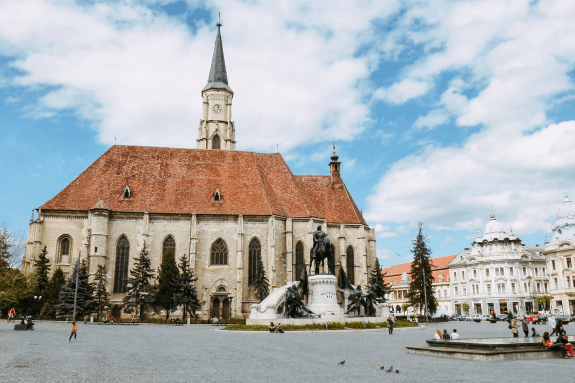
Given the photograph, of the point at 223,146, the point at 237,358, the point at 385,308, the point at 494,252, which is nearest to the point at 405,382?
the point at 237,358

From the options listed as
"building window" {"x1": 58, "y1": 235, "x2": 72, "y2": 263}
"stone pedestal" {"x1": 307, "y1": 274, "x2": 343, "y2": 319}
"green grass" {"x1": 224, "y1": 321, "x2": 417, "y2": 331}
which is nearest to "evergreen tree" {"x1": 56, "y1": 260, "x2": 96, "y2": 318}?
"building window" {"x1": 58, "y1": 235, "x2": 72, "y2": 263}

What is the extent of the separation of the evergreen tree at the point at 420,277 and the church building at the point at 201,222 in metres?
5.11

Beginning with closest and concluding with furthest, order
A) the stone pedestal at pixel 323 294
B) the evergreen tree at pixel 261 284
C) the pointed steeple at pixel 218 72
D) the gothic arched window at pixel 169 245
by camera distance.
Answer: the stone pedestal at pixel 323 294 → the evergreen tree at pixel 261 284 → the gothic arched window at pixel 169 245 → the pointed steeple at pixel 218 72

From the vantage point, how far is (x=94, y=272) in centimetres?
3934

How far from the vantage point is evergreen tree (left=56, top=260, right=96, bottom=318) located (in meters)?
35.6

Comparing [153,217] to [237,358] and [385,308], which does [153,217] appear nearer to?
[385,308]

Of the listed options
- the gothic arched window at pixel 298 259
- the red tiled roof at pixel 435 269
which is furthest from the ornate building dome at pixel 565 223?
the gothic arched window at pixel 298 259

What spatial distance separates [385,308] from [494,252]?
5119cm

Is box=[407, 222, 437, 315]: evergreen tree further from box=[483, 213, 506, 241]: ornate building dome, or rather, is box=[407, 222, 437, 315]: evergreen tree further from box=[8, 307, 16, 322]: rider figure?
box=[8, 307, 16, 322]: rider figure

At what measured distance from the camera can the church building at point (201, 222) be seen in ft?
135

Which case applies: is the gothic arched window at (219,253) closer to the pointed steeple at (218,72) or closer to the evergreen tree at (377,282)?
the evergreen tree at (377,282)

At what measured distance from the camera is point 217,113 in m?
61.5

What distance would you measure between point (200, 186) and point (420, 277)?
79.9ft

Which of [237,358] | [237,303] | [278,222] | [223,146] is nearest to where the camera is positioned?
[237,358]
